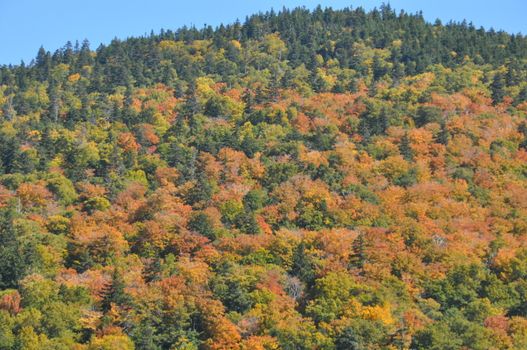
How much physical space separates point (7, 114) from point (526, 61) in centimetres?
9169

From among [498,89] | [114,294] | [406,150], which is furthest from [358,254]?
[498,89]

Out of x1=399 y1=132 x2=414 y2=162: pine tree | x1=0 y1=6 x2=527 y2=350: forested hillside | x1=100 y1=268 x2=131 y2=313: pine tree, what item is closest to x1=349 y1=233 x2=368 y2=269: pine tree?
x1=0 y1=6 x2=527 y2=350: forested hillside

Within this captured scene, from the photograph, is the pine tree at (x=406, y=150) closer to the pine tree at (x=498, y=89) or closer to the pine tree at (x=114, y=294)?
the pine tree at (x=498, y=89)

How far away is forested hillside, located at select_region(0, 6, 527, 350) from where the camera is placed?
74062 millimetres

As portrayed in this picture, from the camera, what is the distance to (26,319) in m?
71.7

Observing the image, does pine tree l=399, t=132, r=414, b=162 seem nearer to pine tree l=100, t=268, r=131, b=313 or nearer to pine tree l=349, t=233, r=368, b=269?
pine tree l=349, t=233, r=368, b=269

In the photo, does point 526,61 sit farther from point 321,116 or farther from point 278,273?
point 278,273

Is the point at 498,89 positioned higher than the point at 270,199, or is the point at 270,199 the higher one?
the point at 498,89

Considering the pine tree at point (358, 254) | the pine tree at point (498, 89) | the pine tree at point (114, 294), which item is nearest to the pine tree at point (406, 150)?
the pine tree at point (498, 89)

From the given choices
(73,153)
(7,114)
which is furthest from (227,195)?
(7,114)

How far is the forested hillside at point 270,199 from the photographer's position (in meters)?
74.1

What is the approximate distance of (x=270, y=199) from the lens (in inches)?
3949

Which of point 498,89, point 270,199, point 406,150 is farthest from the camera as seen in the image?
point 498,89

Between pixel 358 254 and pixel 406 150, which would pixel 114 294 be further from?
pixel 406 150
